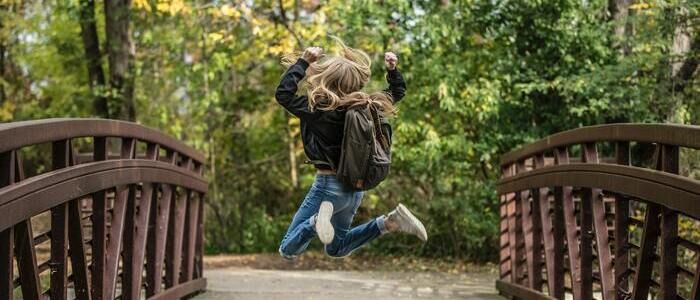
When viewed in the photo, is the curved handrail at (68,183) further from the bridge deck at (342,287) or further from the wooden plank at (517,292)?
the wooden plank at (517,292)

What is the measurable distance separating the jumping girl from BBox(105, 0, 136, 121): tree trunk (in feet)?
32.6

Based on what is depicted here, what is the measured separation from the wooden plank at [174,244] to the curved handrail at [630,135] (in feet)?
9.05

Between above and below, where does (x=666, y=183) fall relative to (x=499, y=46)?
below

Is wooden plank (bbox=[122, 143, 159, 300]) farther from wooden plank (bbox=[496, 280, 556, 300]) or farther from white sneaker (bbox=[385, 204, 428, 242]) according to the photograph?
wooden plank (bbox=[496, 280, 556, 300])

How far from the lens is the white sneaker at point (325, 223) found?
19.6 ft

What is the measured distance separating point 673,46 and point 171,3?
652 cm

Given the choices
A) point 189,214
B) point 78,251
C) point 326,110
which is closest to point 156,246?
point 189,214

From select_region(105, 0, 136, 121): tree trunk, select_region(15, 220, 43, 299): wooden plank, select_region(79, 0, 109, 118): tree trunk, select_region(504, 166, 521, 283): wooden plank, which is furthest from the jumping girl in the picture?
select_region(79, 0, 109, 118): tree trunk

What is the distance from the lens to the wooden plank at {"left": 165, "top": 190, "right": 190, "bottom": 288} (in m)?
7.88

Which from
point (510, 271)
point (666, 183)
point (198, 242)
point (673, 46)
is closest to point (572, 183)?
point (666, 183)

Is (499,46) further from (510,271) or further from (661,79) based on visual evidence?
(510,271)

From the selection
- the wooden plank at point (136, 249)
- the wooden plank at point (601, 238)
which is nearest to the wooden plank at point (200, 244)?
the wooden plank at point (136, 249)

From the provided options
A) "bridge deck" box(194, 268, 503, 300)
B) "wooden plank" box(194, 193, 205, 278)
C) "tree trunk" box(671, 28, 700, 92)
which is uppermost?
"tree trunk" box(671, 28, 700, 92)

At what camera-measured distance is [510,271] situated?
9.11m
